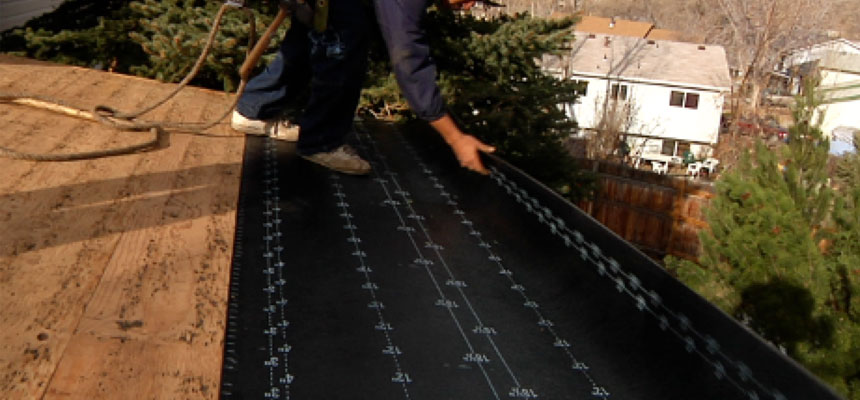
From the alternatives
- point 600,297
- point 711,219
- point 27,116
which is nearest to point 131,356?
point 600,297

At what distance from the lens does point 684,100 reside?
111 ft

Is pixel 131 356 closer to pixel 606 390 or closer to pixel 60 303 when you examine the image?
pixel 60 303

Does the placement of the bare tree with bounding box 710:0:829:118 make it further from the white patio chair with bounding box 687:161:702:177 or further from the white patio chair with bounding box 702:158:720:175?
the white patio chair with bounding box 687:161:702:177

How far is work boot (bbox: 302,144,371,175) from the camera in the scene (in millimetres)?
4191

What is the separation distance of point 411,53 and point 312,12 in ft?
2.98

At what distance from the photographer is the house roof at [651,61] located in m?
32.9

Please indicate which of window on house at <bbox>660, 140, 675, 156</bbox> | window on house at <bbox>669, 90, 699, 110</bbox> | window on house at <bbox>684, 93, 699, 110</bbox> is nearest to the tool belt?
window on house at <bbox>669, 90, 699, 110</bbox>

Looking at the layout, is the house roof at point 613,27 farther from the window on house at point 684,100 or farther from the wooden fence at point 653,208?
the wooden fence at point 653,208

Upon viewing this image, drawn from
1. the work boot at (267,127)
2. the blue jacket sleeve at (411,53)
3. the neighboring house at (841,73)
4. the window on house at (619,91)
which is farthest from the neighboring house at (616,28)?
the blue jacket sleeve at (411,53)

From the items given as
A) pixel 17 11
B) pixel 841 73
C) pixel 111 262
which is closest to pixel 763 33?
pixel 841 73

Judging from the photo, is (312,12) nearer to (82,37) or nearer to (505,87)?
(505,87)

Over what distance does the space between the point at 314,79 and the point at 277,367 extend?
2.11m

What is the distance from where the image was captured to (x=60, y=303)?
7.91ft

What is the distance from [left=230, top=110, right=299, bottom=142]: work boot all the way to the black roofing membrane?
765 mm
